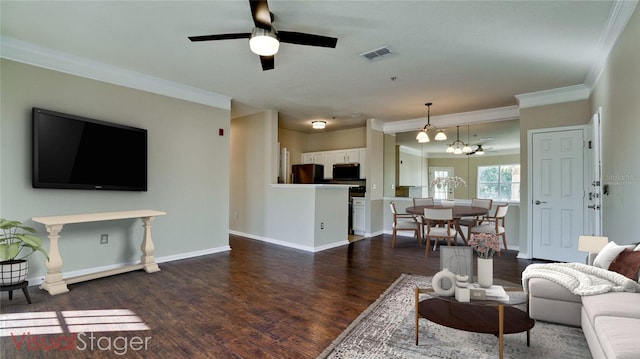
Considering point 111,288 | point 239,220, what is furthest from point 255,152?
point 111,288

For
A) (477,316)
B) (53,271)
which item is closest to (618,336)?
(477,316)

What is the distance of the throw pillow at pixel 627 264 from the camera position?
2086 millimetres

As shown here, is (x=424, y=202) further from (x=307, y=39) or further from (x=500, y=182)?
(x=307, y=39)

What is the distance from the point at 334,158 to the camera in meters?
7.58

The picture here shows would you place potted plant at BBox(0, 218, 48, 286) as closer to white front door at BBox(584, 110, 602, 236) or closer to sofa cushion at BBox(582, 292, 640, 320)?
sofa cushion at BBox(582, 292, 640, 320)

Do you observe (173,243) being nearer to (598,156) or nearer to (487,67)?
(487,67)

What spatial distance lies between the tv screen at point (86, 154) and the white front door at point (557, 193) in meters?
5.85

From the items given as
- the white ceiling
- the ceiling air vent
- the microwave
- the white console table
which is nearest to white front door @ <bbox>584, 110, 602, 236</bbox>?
the white ceiling

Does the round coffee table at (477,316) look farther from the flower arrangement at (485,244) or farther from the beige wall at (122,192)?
the beige wall at (122,192)

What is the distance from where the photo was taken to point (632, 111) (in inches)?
95.0

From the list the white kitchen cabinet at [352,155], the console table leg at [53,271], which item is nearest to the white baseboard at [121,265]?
the console table leg at [53,271]

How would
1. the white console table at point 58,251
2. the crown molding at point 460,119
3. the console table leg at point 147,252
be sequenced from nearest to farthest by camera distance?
1. the white console table at point 58,251
2. the console table leg at point 147,252
3. the crown molding at point 460,119

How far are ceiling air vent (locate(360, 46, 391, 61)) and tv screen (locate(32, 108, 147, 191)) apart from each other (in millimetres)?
3131

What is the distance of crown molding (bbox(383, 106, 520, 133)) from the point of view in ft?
18.0
